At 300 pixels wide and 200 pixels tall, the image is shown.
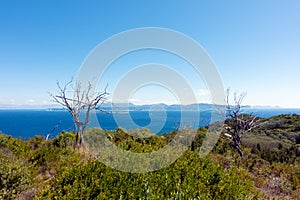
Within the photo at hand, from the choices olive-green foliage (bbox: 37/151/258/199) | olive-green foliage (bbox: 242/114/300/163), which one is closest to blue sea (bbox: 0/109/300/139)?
olive-green foliage (bbox: 242/114/300/163)

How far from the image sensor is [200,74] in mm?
5910

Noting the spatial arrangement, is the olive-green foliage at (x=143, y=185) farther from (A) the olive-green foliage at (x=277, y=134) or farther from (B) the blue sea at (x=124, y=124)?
(A) the olive-green foliage at (x=277, y=134)

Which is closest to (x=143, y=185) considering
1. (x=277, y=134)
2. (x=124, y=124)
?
(x=124, y=124)

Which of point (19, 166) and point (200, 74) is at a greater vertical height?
point (200, 74)

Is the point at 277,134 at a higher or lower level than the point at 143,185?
lower

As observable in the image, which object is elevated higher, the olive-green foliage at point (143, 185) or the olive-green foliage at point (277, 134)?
the olive-green foliage at point (143, 185)

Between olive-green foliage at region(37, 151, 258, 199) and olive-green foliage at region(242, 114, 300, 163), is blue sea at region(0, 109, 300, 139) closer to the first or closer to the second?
olive-green foliage at region(242, 114, 300, 163)

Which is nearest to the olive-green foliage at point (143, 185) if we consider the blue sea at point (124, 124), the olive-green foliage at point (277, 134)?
the blue sea at point (124, 124)

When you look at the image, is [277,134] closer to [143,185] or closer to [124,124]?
[124,124]

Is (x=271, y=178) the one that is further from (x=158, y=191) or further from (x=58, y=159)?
(x=58, y=159)

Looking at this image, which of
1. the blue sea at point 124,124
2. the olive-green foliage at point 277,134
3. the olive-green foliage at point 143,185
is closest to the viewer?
the olive-green foliage at point 143,185

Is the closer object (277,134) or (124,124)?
(124,124)

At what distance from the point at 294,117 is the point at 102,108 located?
32.7 meters

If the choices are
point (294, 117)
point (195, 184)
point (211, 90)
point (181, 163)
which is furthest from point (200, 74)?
point (294, 117)
